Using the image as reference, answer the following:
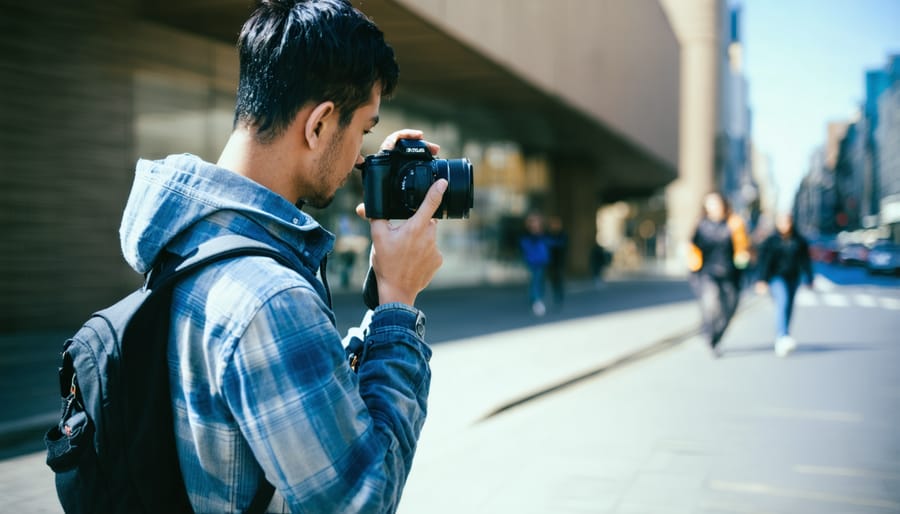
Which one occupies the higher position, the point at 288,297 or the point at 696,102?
the point at 696,102

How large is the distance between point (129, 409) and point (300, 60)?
0.56 m

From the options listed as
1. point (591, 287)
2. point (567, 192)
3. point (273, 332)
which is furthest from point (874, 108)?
point (273, 332)

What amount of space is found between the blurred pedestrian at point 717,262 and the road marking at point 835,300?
421 inches

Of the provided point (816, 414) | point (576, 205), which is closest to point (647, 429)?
point (816, 414)

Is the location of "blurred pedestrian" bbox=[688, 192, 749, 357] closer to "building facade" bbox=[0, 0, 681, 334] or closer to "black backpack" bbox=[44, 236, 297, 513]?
"building facade" bbox=[0, 0, 681, 334]

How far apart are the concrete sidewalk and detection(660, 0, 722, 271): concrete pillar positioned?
184ft

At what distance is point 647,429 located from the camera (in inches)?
232

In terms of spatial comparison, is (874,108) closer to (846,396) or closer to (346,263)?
(346,263)

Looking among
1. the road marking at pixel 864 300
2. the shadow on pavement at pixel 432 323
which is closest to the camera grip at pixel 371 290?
the shadow on pavement at pixel 432 323

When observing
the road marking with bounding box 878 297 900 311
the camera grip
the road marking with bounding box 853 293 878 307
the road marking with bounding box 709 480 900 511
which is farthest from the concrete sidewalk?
the road marking with bounding box 853 293 878 307

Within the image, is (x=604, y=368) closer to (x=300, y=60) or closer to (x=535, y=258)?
(x=535, y=258)

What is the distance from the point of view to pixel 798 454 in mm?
5191

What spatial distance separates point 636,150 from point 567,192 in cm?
349

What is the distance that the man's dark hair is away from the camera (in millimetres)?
1192
